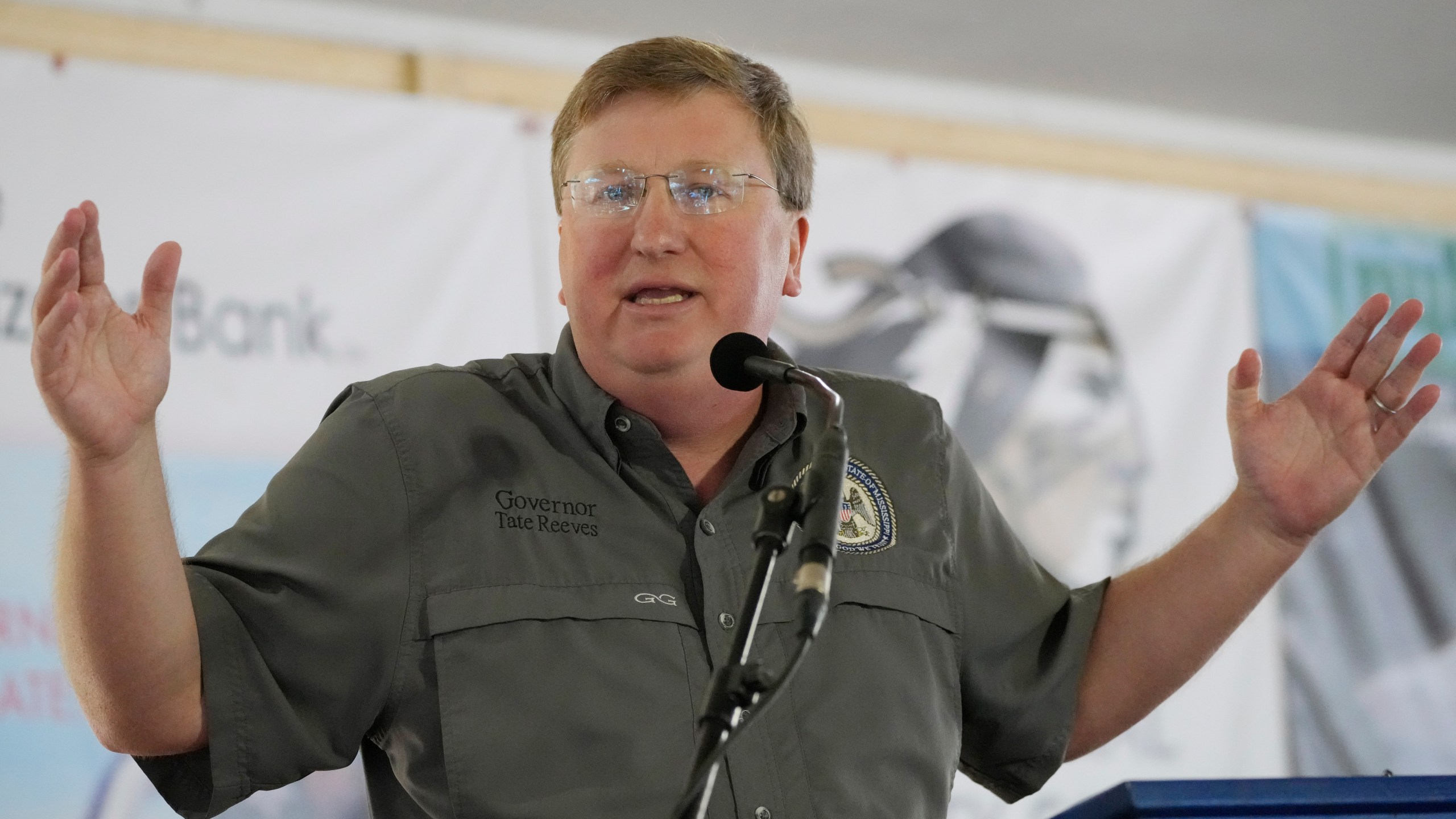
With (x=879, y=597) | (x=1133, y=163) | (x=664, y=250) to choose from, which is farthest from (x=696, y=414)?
(x=1133, y=163)

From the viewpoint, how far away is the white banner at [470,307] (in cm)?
307

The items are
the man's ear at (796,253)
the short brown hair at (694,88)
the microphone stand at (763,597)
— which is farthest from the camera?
the man's ear at (796,253)

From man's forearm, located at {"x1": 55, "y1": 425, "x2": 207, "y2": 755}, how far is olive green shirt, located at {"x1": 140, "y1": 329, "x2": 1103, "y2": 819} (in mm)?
48

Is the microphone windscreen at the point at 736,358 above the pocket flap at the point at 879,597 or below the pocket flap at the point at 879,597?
above

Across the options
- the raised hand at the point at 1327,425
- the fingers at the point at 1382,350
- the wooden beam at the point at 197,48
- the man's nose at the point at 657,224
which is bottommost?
the raised hand at the point at 1327,425

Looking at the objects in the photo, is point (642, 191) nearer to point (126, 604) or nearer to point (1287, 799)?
point (126, 604)

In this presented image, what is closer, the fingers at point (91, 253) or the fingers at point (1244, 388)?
the fingers at point (91, 253)

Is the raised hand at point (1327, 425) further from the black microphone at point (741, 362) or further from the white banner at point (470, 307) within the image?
the white banner at point (470, 307)

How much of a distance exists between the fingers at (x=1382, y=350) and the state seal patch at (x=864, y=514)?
1.84ft

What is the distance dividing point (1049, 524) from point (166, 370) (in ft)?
10.3

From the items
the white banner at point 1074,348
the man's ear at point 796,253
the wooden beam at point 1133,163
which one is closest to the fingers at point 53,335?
the man's ear at point 796,253

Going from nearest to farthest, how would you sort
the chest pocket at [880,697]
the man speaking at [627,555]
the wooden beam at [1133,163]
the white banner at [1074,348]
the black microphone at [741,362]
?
the man speaking at [627,555]
the black microphone at [741,362]
the chest pocket at [880,697]
the white banner at [1074,348]
the wooden beam at [1133,163]

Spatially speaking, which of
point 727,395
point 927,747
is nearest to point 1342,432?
point 927,747

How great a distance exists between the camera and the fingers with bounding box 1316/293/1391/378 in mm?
1592
